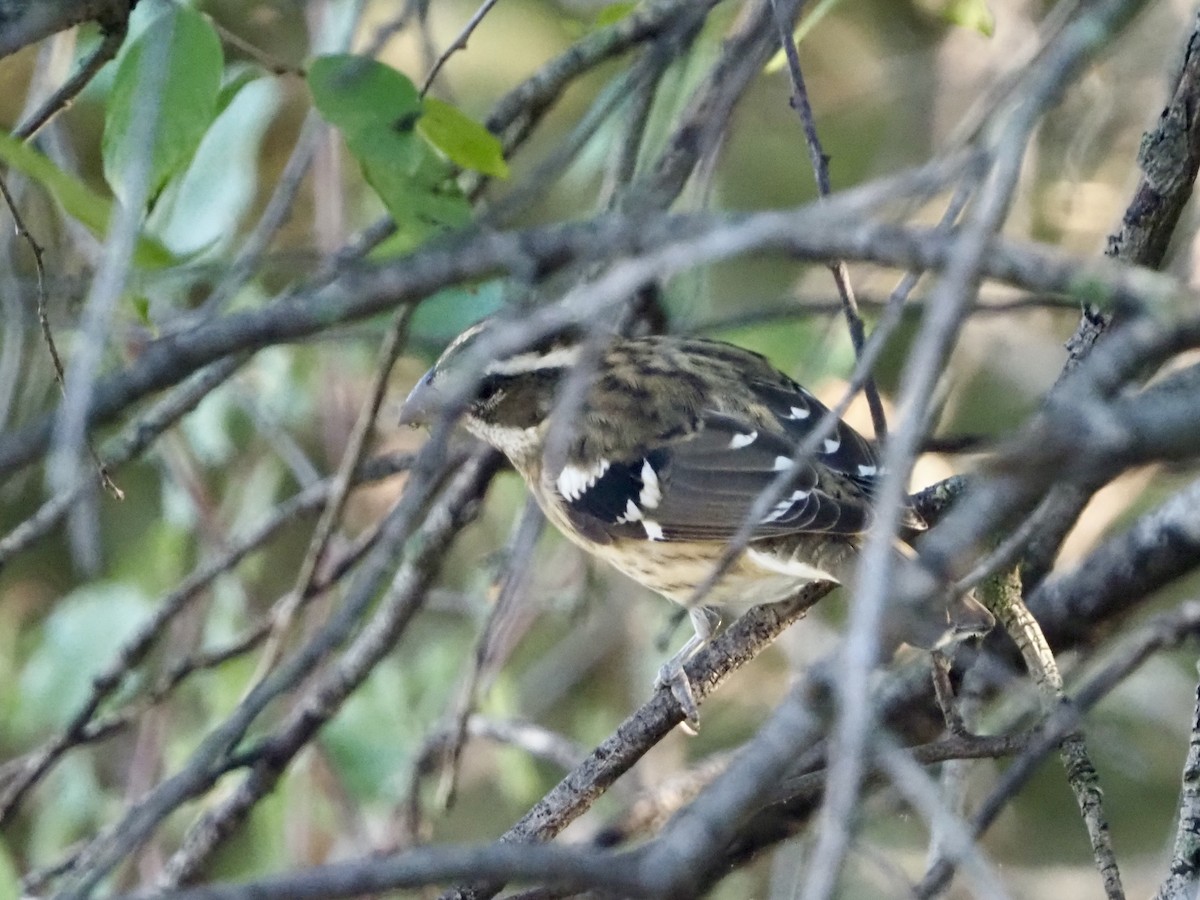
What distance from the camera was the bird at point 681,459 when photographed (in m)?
3.23

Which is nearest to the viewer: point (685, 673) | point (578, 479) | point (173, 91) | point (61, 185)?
point (61, 185)

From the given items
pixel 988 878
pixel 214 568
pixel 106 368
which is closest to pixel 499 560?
pixel 214 568

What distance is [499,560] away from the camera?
12.5ft

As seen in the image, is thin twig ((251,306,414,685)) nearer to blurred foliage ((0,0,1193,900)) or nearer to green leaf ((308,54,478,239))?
blurred foliage ((0,0,1193,900))

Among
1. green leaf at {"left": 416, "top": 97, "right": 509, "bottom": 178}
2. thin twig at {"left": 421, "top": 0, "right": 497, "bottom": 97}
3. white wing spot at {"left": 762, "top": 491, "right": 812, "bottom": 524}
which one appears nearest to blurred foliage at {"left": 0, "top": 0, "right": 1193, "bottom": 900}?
green leaf at {"left": 416, "top": 97, "right": 509, "bottom": 178}

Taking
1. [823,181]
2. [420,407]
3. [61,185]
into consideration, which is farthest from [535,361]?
[61,185]

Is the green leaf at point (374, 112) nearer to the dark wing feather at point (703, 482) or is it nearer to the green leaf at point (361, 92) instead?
the green leaf at point (361, 92)

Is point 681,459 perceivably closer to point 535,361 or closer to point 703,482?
point 703,482

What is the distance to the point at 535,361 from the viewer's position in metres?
3.95

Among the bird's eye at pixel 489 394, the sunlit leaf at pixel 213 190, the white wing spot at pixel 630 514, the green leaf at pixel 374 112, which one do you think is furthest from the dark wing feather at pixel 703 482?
the green leaf at pixel 374 112

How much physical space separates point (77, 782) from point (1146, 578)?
313cm

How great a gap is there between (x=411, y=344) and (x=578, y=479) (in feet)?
1.95

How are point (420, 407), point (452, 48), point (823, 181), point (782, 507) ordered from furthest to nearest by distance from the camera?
1. point (420, 407)
2. point (782, 507)
3. point (452, 48)
4. point (823, 181)

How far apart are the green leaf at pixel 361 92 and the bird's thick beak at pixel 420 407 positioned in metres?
1.08
